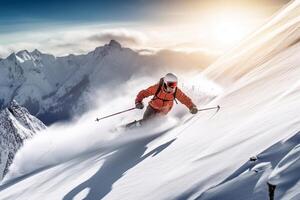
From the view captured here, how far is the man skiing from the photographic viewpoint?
1432 cm

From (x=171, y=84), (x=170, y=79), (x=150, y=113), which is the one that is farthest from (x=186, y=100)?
(x=150, y=113)

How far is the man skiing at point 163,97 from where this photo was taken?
1432 centimetres

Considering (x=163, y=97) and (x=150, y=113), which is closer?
(x=163, y=97)

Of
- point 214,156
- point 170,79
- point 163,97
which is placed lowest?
point 163,97

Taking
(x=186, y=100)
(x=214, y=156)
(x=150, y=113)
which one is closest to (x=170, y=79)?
(x=186, y=100)

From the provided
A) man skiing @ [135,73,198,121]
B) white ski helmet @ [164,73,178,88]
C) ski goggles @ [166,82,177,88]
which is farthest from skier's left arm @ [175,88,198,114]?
white ski helmet @ [164,73,178,88]

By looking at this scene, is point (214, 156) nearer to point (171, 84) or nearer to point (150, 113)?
point (171, 84)

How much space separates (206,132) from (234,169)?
13.7 ft

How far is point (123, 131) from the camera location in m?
16.8

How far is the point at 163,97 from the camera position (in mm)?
15078

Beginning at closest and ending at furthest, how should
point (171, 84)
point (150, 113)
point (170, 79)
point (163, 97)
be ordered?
point (170, 79), point (171, 84), point (163, 97), point (150, 113)

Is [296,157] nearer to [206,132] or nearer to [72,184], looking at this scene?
[206,132]

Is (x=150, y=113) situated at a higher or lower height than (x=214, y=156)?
lower

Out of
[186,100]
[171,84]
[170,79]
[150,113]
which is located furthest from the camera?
[150,113]
